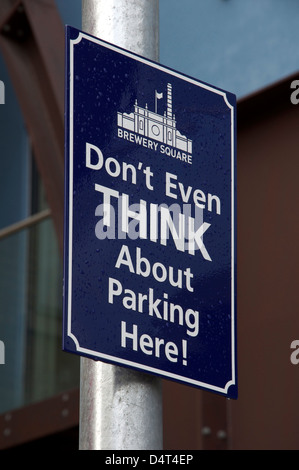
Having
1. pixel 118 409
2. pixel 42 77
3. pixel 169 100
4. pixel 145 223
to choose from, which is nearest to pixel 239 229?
pixel 42 77

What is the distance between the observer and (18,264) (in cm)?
897

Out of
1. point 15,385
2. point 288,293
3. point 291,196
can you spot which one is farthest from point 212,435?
point 15,385

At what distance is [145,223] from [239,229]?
10.2 feet

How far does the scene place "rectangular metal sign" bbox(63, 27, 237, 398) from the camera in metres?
3.13

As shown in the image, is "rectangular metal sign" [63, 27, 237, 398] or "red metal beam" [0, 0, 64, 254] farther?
"red metal beam" [0, 0, 64, 254]

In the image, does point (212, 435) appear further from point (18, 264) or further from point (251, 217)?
point (18, 264)

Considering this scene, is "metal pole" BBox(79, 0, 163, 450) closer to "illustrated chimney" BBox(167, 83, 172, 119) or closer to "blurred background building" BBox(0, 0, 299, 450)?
"illustrated chimney" BBox(167, 83, 172, 119)

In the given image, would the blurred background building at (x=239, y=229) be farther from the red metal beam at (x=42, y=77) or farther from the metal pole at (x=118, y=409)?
the metal pole at (x=118, y=409)

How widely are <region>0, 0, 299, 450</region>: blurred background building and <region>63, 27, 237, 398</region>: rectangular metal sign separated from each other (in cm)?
250

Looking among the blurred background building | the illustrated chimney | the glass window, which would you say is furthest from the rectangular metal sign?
the glass window

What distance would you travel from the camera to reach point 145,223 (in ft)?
10.7

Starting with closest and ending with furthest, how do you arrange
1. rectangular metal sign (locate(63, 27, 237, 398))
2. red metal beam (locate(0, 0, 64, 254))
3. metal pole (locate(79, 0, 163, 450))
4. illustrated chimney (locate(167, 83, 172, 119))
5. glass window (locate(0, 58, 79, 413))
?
metal pole (locate(79, 0, 163, 450)), rectangular metal sign (locate(63, 27, 237, 398)), illustrated chimney (locate(167, 83, 172, 119)), red metal beam (locate(0, 0, 64, 254)), glass window (locate(0, 58, 79, 413))

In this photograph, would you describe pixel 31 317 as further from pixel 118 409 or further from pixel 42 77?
pixel 118 409
